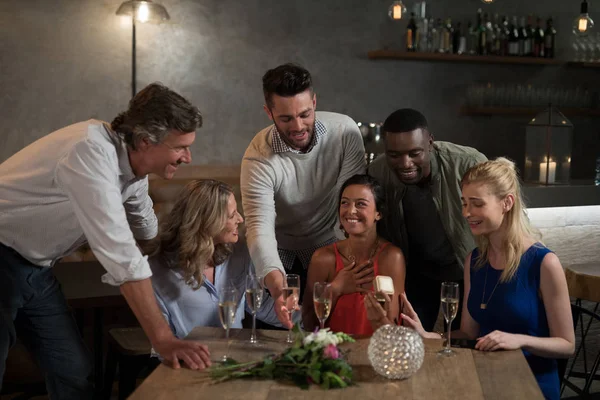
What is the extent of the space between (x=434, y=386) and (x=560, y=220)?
2970 mm

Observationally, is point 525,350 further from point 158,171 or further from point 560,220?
point 560,220

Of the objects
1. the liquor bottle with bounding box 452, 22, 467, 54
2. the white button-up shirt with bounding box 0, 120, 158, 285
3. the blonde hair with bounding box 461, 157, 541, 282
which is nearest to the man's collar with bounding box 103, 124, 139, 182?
the white button-up shirt with bounding box 0, 120, 158, 285

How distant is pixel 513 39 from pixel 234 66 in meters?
2.35

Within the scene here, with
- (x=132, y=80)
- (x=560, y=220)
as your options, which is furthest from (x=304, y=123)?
(x=132, y=80)

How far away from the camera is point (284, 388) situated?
1878mm

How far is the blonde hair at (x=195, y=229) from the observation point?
105 inches

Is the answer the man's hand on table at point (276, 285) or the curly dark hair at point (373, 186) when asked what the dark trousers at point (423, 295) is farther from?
the man's hand on table at point (276, 285)

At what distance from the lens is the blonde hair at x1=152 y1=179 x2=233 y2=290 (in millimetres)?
2658

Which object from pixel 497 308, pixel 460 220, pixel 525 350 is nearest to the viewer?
pixel 525 350

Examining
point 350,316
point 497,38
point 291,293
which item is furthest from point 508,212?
point 497,38

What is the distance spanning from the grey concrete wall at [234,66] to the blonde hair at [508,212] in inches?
135

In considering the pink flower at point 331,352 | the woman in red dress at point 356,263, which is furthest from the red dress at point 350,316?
A: the pink flower at point 331,352

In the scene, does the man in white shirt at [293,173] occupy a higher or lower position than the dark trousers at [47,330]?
higher

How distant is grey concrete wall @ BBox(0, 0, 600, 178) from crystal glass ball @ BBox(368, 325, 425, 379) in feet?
12.8
